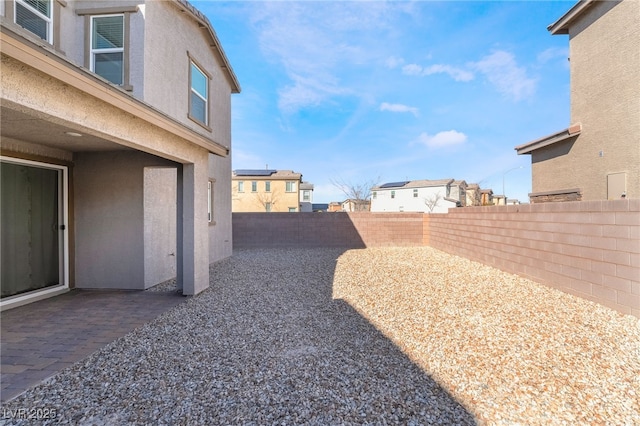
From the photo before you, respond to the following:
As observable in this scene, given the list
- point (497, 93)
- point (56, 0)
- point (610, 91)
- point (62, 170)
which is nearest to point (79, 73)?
point (62, 170)

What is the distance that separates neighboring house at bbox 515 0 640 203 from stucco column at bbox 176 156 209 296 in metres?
10.5

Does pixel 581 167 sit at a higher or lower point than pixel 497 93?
lower

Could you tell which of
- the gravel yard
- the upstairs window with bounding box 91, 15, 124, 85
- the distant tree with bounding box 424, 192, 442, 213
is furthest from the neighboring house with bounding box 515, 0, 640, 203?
the distant tree with bounding box 424, 192, 442, 213

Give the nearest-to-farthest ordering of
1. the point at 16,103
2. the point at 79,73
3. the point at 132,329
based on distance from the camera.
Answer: the point at 16,103, the point at 79,73, the point at 132,329

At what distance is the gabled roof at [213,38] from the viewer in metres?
7.43

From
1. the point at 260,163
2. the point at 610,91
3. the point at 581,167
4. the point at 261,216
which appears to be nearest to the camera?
the point at 610,91

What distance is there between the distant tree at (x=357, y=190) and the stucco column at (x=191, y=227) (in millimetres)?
25340

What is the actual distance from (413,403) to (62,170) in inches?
292

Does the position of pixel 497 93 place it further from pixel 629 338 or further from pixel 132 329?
pixel 132 329

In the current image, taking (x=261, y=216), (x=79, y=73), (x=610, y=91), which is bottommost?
(x=261, y=216)

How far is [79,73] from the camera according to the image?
2.79 metres

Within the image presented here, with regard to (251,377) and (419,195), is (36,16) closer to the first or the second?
(251,377)

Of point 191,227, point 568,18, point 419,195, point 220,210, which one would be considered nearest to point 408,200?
point 419,195

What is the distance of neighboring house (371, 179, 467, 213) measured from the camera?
116 feet
